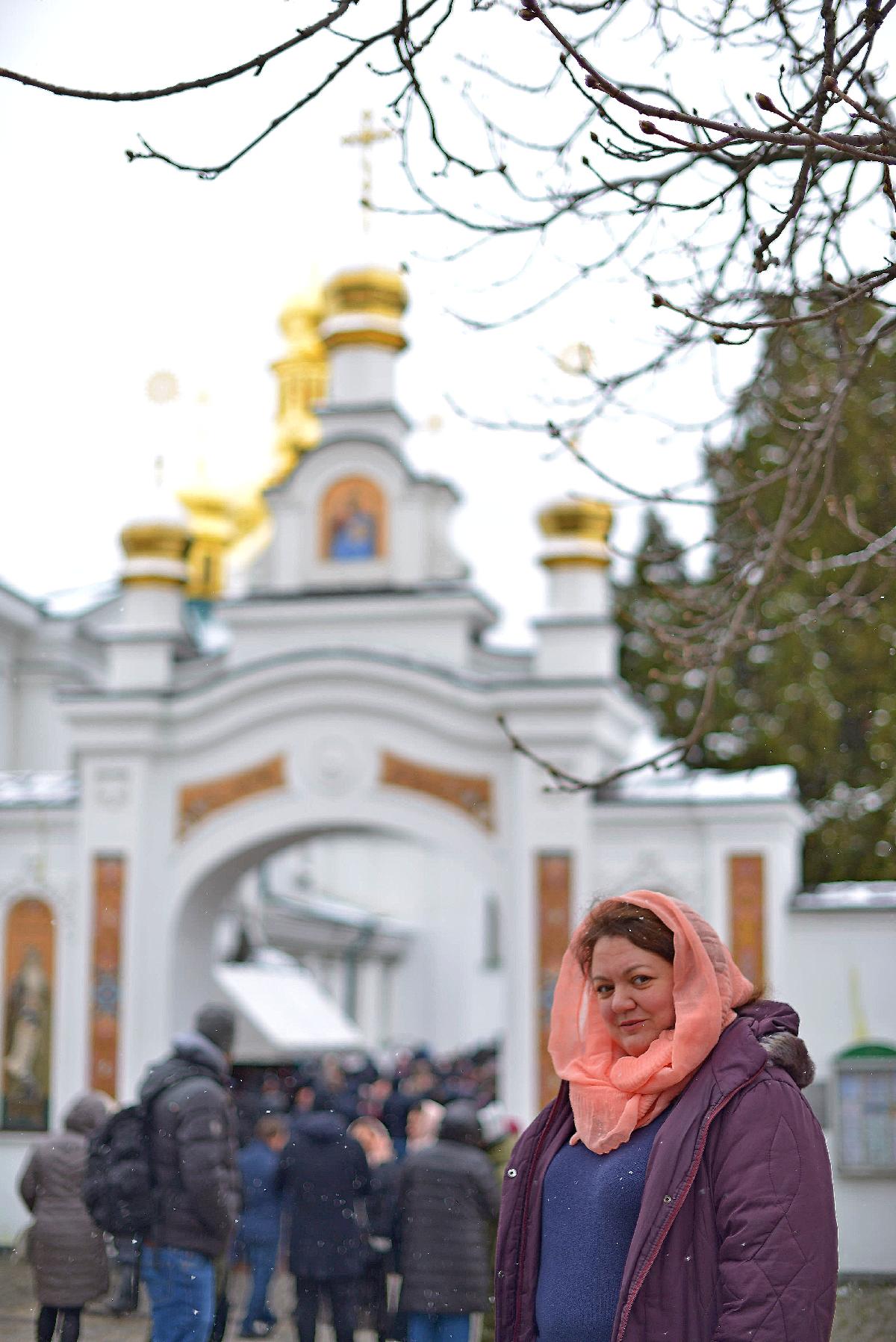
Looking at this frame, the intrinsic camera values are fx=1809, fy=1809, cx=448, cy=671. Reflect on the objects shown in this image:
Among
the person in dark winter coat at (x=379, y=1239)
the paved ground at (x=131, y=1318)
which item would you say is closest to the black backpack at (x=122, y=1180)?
the paved ground at (x=131, y=1318)

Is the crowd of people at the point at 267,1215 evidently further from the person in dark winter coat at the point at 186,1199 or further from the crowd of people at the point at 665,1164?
the crowd of people at the point at 665,1164

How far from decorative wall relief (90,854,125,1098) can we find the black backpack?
9.53m

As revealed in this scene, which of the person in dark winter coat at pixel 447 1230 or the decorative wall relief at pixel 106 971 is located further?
the decorative wall relief at pixel 106 971

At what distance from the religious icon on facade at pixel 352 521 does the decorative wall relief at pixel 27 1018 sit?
4.05 metres

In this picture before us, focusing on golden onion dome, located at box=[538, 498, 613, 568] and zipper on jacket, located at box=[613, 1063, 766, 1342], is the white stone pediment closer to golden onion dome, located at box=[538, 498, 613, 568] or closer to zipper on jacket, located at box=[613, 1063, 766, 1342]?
golden onion dome, located at box=[538, 498, 613, 568]

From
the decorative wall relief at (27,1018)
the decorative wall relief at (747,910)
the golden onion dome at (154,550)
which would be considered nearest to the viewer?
the decorative wall relief at (747,910)

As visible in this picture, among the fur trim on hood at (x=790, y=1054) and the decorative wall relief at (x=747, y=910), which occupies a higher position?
the decorative wall relief at (x=747, y=910)

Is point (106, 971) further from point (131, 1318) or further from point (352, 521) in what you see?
point (131, 1318)

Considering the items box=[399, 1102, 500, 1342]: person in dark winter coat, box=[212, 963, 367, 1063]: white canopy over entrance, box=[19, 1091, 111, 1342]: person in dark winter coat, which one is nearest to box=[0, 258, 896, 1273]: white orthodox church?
box=[212, 963, 367, 1063]: white canopy over entrance

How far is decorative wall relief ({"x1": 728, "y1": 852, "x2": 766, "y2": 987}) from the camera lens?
1339 centimetres

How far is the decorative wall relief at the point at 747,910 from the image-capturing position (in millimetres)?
13391

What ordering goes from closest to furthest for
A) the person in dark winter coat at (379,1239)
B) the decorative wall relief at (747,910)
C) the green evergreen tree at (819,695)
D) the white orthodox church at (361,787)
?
the person in dark winter coat at (379,1239) < the decorative wall relief at (747,910) < the white orthodox church at (361,787) < the green evergreen tree at (819,695)

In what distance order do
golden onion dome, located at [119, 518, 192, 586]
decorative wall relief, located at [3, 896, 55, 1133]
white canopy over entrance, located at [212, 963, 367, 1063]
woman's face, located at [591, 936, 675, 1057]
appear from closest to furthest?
woman's face, located at [591, 936, 675, 1057] → decorative wall relief, located at [3, 896, 55, 1133] → golden onion dome, located at [119, 518, 192, 586] → white canopy over entrance, located at [212, 963, 367, 1063]

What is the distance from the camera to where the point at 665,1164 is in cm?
258
